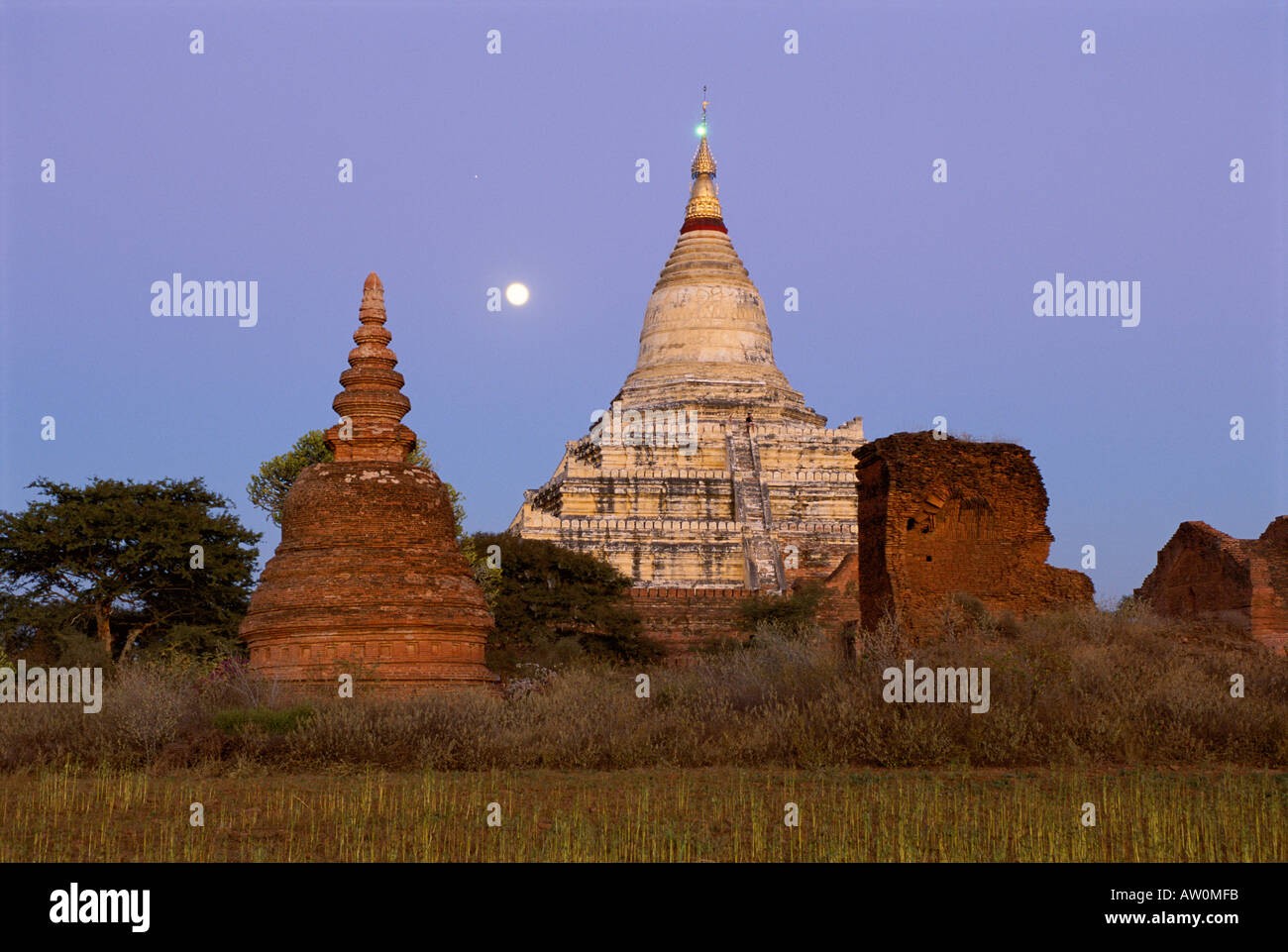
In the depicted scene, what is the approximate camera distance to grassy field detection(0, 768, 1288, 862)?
316 inches

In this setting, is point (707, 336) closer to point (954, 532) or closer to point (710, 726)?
point (954, 532)

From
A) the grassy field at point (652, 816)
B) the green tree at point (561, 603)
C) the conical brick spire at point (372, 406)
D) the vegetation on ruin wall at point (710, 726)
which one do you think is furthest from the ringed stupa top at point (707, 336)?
the grassy field at point (652, 816)

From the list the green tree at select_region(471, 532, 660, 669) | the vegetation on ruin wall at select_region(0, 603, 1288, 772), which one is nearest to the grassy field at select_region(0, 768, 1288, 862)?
the vegetation on ruin wall at select_region(0, 603, 1288, 772)

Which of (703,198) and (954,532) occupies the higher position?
(703,198)

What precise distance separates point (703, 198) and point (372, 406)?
43.4 m

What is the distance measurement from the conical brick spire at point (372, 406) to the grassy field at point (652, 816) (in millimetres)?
6197

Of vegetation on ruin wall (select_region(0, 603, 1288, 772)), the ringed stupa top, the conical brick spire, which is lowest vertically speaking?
vegetation on ruin wall (select_region(0, 603, 1288, 772))

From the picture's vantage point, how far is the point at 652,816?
928 centimetres

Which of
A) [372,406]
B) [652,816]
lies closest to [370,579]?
[372,406]

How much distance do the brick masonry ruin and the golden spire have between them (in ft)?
110

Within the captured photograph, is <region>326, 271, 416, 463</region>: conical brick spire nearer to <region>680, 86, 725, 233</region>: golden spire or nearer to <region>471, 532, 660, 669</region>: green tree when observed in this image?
<region>471, 532, 660, 669</region>: green tree
